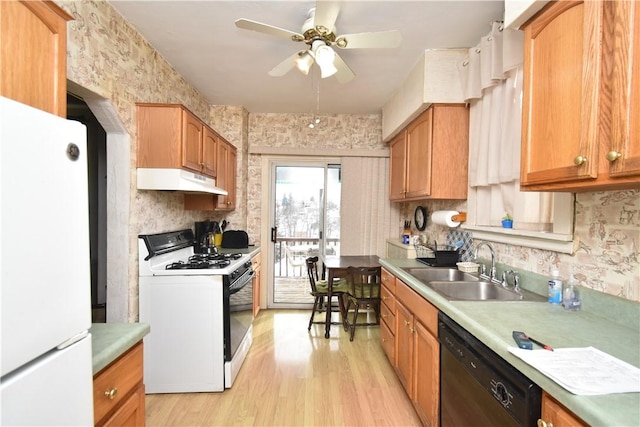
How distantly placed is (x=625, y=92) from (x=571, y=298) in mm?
972

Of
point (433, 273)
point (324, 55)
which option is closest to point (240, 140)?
point (324, 55)

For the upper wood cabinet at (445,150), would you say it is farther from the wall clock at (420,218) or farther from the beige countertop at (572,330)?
the beige countertop at (572,330)

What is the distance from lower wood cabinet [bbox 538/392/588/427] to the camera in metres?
0.83

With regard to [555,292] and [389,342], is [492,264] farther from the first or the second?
[389,342]

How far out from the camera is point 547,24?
1257 mm

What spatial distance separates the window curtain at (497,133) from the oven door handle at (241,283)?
2006 mm

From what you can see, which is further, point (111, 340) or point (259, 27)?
point (259, 27)

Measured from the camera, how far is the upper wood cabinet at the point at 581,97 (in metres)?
0.96

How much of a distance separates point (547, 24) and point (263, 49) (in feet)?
6.38

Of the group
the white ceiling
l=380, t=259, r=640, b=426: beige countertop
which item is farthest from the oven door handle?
the white ceiling

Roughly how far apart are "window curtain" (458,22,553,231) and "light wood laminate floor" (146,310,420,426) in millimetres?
1540

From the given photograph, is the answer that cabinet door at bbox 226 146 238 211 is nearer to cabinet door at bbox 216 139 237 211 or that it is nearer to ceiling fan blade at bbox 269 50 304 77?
cabinet door at bbox 216 139 237 211

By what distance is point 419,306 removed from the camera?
6.38 feet

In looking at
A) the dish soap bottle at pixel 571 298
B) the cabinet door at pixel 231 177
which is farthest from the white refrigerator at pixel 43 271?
the cabinet door at pixel 231 177
